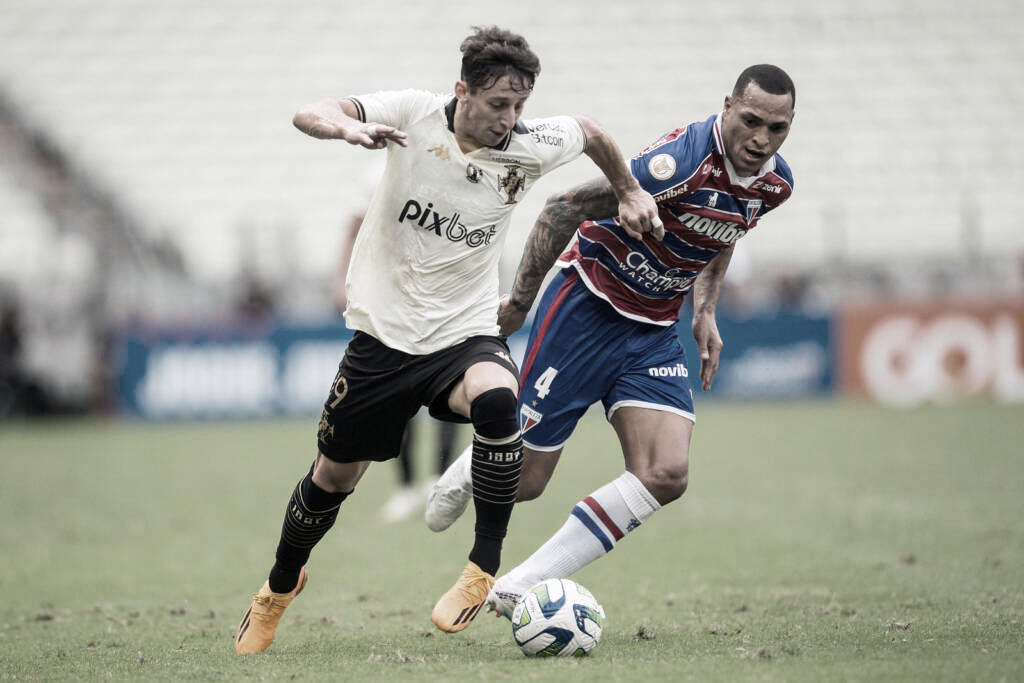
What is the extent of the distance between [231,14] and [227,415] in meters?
12.2

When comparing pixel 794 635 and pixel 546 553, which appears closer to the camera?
pixel 794 635

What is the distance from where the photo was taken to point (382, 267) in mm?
4977

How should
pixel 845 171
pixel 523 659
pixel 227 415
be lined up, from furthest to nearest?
pixel 845 171 → pixel 227 415 → pixel 523 659

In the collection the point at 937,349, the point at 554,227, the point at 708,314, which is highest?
the point at 554,227

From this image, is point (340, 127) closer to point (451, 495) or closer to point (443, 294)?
point (443, 294)

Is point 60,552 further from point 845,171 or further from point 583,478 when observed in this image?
point 845,171

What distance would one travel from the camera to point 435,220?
486 centimetres

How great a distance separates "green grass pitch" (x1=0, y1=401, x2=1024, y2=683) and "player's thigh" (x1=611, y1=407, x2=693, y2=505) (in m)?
0.62

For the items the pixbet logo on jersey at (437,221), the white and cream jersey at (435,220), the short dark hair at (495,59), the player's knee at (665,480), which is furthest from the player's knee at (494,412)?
the short dark hair at (495,59)

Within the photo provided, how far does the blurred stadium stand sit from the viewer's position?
19969 mm

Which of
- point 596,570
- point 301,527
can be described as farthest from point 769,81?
point 596,570

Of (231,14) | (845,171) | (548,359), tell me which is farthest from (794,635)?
(231,14)

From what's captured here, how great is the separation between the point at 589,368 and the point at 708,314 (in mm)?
704

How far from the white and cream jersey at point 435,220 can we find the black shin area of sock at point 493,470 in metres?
0.40
